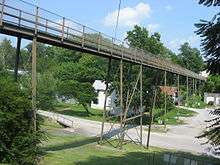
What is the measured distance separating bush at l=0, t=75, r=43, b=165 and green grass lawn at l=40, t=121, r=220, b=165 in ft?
4.68

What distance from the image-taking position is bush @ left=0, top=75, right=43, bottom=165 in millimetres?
22844

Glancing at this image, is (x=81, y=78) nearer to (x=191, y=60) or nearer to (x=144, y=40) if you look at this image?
(x=144, y=40)

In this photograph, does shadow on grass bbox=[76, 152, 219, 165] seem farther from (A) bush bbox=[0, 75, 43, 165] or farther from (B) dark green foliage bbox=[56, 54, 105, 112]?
(B) dark green foliage bbox=[56, 54, 105, 112]

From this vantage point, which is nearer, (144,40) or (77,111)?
(77,111)

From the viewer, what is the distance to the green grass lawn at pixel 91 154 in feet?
91.2

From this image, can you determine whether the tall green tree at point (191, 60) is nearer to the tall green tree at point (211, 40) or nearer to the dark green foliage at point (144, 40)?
the dark green foliage at point (144, 40)

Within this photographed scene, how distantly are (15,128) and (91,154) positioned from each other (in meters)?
9.26

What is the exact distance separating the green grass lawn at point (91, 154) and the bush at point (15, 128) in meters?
1.43

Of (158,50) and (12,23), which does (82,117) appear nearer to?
(158,50)

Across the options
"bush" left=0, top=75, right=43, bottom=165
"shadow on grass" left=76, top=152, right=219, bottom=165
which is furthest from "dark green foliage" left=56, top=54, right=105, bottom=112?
"bush" left=0, top=75, right=43, bottom=165

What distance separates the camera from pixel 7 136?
23.0 meters

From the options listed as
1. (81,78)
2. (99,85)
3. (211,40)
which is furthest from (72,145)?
(81,78)

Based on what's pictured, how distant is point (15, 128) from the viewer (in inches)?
920

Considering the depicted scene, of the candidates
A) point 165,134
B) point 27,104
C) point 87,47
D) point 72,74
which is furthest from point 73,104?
point 27,104
